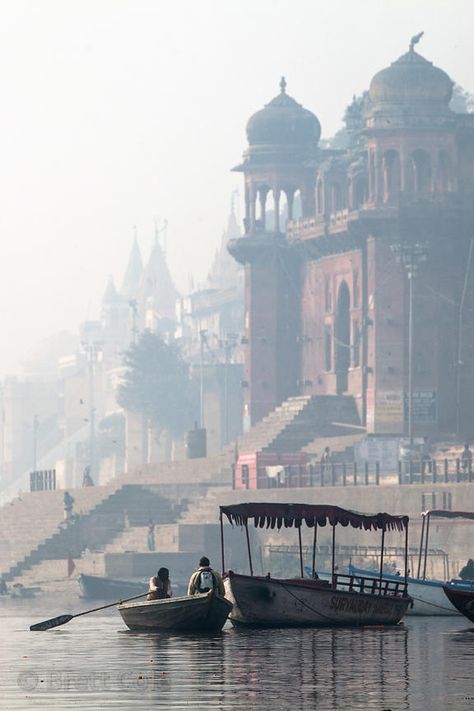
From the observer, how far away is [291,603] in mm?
41094

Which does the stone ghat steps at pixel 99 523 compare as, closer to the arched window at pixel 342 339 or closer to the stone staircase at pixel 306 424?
the stone staircase at pixel 306 424

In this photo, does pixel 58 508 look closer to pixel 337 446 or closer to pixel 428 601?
pixel 337 446

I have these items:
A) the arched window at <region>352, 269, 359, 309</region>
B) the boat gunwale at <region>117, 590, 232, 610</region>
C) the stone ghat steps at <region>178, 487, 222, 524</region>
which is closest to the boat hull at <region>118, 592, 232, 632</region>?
the boat gunwale at <region>117, 590, 232, 610</region>

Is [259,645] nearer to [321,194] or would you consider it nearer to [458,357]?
[458,357]

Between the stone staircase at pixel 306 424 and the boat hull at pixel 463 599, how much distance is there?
169 ft

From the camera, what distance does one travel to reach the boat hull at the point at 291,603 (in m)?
40.8

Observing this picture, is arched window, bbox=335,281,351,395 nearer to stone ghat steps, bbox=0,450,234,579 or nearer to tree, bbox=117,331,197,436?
stone ghat steps, bbox=0,450,234,579

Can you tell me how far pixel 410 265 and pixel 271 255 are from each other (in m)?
17.5

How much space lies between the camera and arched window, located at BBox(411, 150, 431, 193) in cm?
9119

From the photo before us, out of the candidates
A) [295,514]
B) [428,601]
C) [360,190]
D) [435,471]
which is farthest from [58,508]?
[295,514]

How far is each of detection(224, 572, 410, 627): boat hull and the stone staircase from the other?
167 feet

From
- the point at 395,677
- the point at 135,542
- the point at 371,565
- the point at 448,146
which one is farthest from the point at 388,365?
the point at 395,677

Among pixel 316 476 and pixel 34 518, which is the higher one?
pixel 316 476

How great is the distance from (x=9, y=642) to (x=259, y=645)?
25.3 ft
